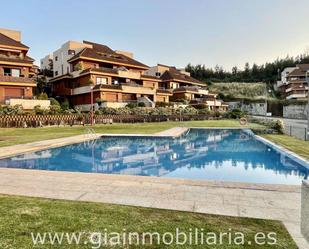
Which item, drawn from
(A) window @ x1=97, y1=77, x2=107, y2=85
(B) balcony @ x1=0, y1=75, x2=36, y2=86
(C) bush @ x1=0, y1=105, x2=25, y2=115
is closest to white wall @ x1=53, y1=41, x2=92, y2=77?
(A) window @ x1=97, y1=77, x2=107, y2=85

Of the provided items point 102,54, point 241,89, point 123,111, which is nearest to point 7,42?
point 102,54

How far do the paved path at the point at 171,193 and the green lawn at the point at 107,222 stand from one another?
0.31 m

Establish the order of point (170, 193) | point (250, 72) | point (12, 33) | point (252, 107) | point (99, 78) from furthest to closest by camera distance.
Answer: point (250, 72) < point (252, 107) < point (99, 78) < point (12, 33) < point (170, 193)

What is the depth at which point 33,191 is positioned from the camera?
19.4 ft

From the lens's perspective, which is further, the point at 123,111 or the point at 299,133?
the point at 123,111

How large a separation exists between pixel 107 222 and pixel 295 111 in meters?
58.7

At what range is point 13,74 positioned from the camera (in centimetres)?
3080

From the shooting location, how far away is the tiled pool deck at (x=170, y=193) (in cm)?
479

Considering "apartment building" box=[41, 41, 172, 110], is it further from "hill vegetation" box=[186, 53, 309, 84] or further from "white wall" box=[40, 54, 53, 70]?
"hill vegetation" box=[186, 53, 309, 84]

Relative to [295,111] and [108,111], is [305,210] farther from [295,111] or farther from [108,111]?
[295,111]

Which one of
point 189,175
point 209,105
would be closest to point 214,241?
point 189,175

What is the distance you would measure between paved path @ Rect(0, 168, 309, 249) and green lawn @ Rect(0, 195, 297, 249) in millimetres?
310

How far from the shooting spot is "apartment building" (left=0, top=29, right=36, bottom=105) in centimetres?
2847

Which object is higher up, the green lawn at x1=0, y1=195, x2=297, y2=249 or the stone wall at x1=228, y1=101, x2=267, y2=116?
the stone wall at x1=228, y1=101, x2=267, y2=116
